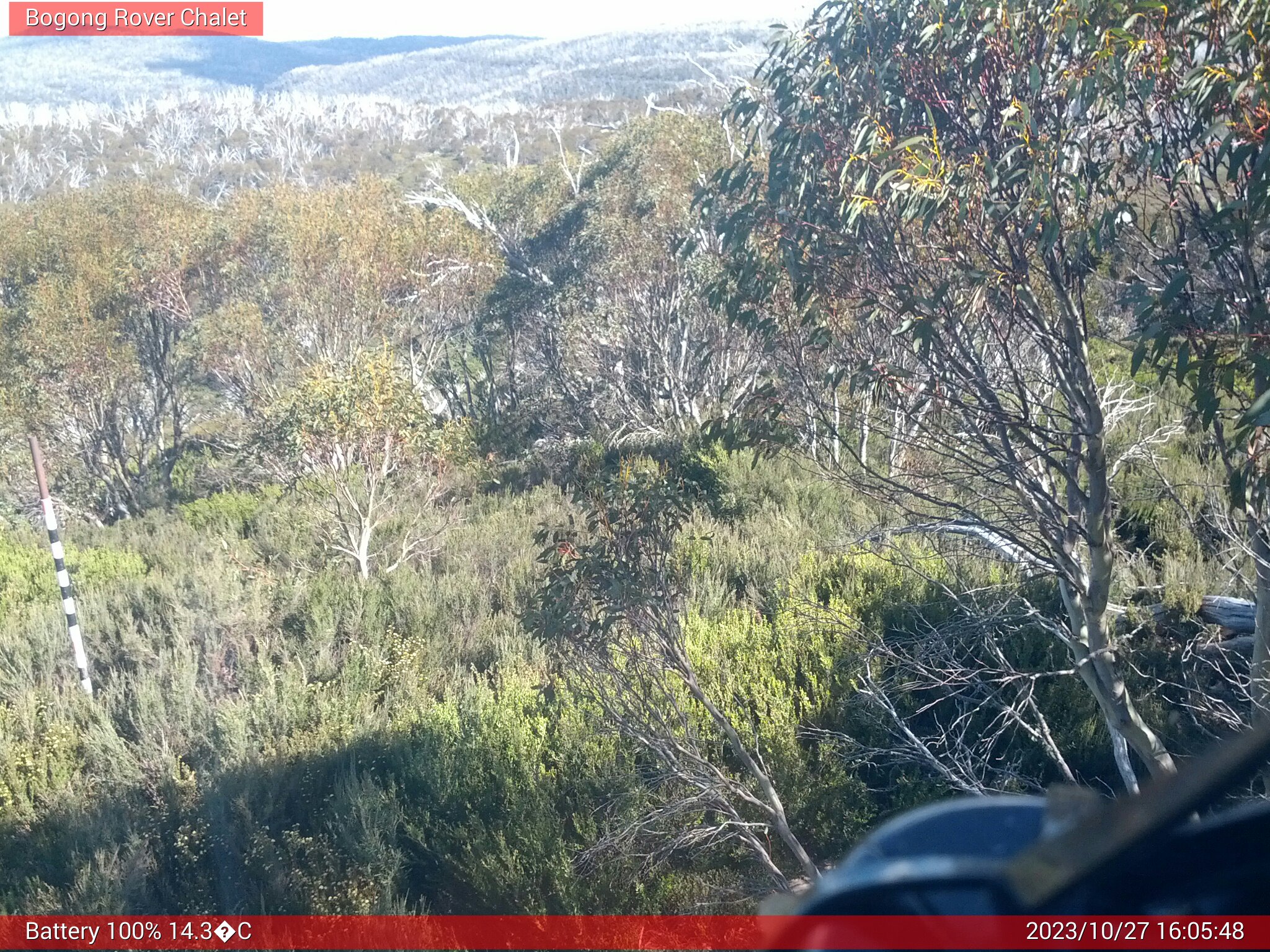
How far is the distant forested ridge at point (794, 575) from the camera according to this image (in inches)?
137

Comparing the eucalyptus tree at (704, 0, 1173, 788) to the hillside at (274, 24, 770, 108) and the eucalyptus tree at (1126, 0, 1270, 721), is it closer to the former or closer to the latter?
the eucalyptus tree at (1126, 0, 1270, 721)

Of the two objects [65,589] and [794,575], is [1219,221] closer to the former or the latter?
[794,575]

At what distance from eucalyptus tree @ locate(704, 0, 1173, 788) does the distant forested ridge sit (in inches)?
0.9

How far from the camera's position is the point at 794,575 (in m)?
7.63

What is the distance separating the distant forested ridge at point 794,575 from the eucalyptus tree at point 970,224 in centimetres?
2

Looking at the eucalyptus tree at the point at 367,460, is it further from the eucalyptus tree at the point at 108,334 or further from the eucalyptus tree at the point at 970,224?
the eucalyptus tree at the point at 970,224

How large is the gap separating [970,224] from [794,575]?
4.31 m

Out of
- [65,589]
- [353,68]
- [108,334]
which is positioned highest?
[353,68]

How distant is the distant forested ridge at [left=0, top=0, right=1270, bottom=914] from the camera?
11.4 feet

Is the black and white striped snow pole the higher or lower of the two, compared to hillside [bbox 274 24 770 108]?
lower

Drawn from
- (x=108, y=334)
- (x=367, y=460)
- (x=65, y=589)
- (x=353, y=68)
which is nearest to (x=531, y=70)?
(x=353, y=68)

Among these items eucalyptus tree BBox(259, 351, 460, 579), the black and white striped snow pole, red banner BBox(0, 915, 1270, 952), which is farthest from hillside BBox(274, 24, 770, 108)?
red banner BBox(0, 915, 1270, 952)

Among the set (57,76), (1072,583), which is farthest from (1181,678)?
(57,76)

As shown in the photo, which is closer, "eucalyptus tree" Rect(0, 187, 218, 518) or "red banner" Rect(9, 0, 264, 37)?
"red banner" Rect(9, 0, 264, 37)
